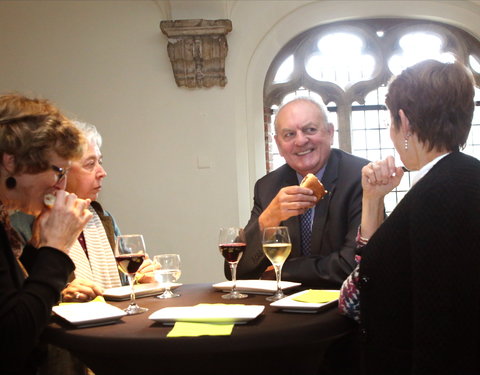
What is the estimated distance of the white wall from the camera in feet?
16.1

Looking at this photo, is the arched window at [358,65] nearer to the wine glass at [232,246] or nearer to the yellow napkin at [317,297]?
the wine glass at [232,246]

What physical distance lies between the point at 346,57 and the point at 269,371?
4.63 meters

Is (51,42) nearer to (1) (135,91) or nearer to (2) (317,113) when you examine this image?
(1) (135,91)

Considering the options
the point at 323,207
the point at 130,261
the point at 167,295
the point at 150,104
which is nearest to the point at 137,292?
the point at 167,295

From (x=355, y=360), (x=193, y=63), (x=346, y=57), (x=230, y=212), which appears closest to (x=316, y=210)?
(x=355, y=360)

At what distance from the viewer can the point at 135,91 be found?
16.3ft

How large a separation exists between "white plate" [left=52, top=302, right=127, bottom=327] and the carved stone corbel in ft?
11.1

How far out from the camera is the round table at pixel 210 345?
1370 millimetres

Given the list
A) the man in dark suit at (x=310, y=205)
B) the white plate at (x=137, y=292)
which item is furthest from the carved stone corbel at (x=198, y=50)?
the white plate at (x=137, y=292)

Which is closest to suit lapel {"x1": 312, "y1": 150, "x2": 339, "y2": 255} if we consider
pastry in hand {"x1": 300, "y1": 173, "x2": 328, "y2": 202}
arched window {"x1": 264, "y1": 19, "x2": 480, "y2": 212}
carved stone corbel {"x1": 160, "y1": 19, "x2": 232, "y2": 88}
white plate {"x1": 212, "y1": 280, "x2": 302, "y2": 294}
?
pastry in hand {"x1": 300, "y1": 173, "x2": 328, "y2": 202}

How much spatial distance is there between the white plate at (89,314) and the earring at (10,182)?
0.41 m

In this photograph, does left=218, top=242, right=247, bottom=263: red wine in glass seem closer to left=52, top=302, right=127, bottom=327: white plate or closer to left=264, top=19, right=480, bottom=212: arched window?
left=52, top=302, right=127, bottom=327: white plate

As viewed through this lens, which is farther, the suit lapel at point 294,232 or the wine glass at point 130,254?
the suit lapel at point 294,232

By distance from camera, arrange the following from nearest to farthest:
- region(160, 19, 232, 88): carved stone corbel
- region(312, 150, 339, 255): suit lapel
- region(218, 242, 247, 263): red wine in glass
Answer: region(218, 242, 247, 263): red wine in glass, region(312, 150, 339, 255): suit lapel, region(160, 19, 232, 88): carved stone corbel
